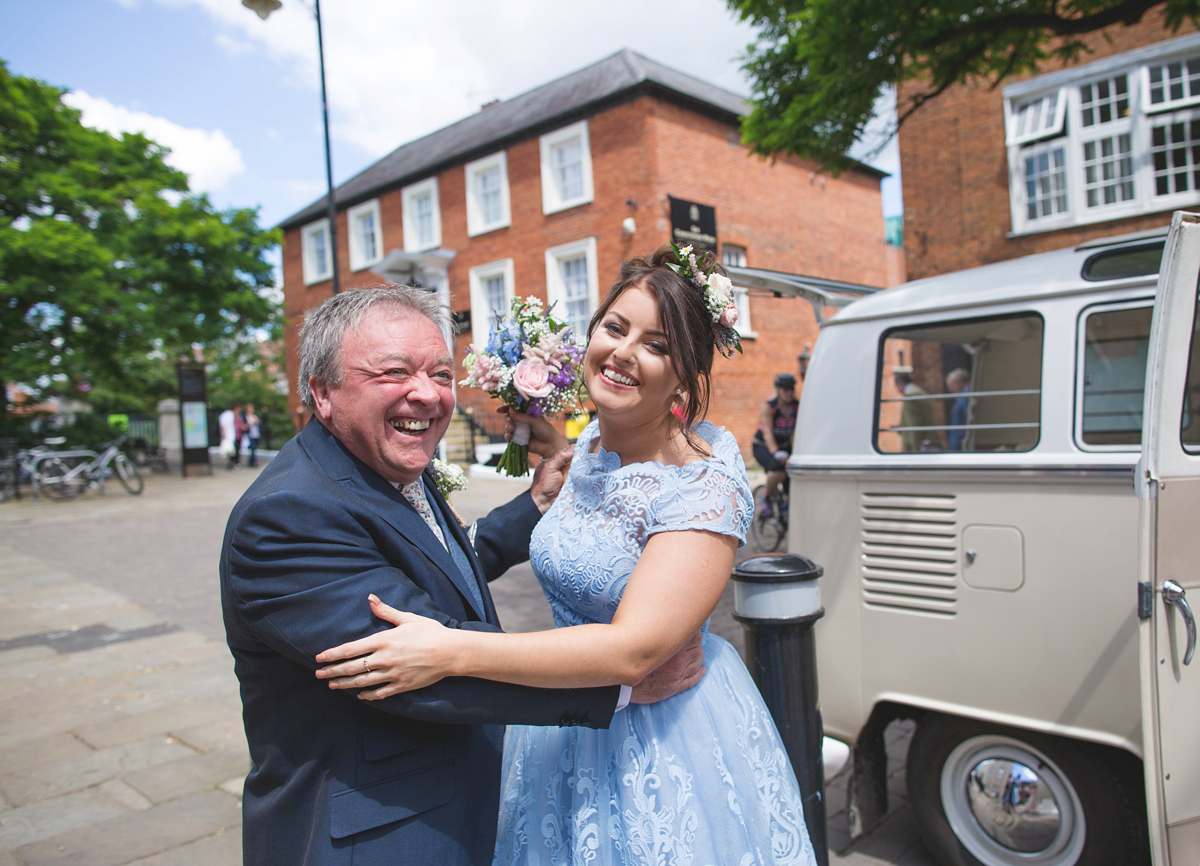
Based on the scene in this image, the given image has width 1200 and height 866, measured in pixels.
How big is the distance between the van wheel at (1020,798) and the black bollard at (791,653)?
26.3 inches

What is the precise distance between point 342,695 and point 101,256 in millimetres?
20685

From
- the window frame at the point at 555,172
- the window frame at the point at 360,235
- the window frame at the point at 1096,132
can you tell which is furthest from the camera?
the window frame at the point at 360,235

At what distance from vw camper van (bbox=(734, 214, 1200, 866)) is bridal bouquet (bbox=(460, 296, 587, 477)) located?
1.54 m

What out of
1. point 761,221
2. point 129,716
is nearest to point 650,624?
point 129,716

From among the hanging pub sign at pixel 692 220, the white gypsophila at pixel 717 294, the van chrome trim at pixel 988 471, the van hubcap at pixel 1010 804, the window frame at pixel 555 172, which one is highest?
the window frame at pixel 555 172

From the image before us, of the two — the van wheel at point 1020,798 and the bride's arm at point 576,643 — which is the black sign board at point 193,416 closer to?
the van wheel at point 1020,798

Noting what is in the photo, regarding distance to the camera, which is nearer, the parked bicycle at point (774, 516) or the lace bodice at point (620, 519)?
the lace bodice at point (620, 519)

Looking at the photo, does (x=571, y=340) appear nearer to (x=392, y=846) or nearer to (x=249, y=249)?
(x=392, y=846)

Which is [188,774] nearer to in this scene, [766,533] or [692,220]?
[766,533]

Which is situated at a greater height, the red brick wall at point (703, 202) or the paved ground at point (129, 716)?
the red brick wall at point (703, 202)

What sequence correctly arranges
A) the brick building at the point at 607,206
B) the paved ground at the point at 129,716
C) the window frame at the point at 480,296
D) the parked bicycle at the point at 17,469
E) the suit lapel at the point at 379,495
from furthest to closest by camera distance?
1. the window frame at the point at 480,296
2. the brick building at the point at 607,206
3. the parked bicycle at the point at 17,469
4. the paved ground at the point at 129,716
5. the suit lapel at the point at 379,495

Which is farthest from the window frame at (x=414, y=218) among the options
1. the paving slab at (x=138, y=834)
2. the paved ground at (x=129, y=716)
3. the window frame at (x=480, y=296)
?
the paving slab at (x=138, y=834)

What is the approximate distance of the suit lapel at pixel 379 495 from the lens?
158 centimetres

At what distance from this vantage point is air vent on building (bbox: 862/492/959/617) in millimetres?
3082
